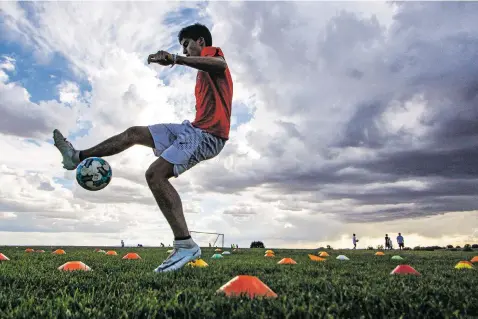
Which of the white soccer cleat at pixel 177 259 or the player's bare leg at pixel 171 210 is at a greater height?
the player's bare leg at pixel 171 210

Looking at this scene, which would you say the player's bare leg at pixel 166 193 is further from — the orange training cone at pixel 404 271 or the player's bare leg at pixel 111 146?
the orange training cone at pixel 404 271

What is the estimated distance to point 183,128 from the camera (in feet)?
16.3

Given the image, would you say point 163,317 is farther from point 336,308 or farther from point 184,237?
point 184,237

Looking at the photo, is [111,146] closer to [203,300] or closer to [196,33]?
[196,33]

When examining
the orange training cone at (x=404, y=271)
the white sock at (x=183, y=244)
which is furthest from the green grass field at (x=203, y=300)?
the orange training cone at (x=404, y=271)

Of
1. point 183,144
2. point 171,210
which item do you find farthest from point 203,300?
point 183,144

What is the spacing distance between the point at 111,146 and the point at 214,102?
1.32 metres

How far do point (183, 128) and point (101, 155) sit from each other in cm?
102

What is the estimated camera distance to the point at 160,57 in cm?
444

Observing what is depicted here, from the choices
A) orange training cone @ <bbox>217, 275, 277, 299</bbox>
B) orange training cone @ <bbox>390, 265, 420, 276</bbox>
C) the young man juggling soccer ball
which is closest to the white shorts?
the young man juggling soccer ball

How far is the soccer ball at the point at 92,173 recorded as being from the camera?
5062 millimetres

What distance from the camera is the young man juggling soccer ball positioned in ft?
15.7

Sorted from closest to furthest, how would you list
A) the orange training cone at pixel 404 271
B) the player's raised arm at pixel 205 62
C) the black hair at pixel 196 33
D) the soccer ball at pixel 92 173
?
1. the player's raised arm at pixel 205 62
2. the soccer ball at pixel 92 173
3. the orange training cone at pixel 404 271
4. the black hair at pixel 196 33

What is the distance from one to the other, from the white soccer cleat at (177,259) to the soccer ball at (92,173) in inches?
49.8
